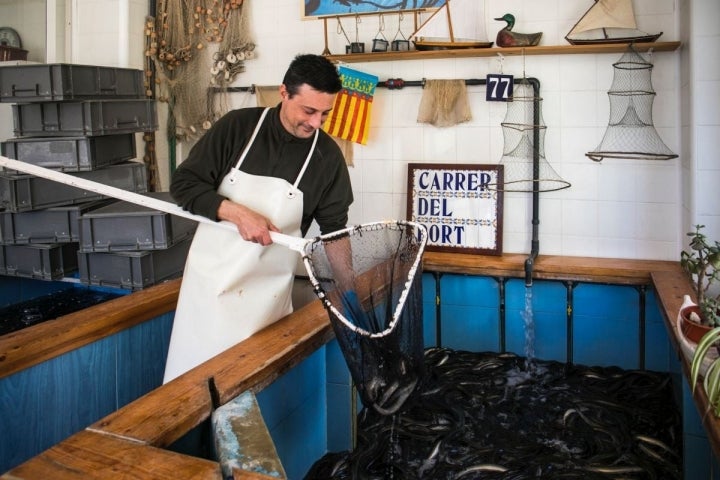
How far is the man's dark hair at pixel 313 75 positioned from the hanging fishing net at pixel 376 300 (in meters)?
0.57

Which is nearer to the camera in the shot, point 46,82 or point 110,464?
point 110,464

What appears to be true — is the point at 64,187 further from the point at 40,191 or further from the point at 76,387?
the point at 76,387

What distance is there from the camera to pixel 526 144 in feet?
14.3

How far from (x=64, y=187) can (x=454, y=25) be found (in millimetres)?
2711

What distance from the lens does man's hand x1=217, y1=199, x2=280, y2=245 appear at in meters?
2.50

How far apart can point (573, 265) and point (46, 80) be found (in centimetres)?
329

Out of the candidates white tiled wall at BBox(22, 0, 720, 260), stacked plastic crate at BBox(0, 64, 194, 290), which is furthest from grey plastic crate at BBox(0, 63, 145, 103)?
white tiled wall at BBox(22, 0, 720, 260)

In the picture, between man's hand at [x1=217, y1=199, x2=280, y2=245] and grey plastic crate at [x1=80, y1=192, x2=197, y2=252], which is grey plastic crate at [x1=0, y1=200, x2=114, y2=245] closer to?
grey plastic crate at [x1=80, y1=192, x2=197, y2=252]

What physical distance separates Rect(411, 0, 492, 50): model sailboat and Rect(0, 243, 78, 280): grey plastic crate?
2.59 metres

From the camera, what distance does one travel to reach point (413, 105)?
15.5ft

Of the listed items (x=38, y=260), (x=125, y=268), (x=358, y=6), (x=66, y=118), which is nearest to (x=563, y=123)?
(x=358, y=6)

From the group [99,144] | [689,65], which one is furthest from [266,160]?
[689,65]

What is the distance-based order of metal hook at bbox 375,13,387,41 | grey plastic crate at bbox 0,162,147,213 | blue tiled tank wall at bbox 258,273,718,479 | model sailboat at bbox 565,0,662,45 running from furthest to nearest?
metal hook at bbox 375,13,387,41
blue tiled tank wall at bbox 258,273,718,479
model sailboat at bbox 565,0,662,45
grey plastic crate at bbox 0,162,147,213

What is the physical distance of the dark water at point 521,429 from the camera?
8.93 ft
